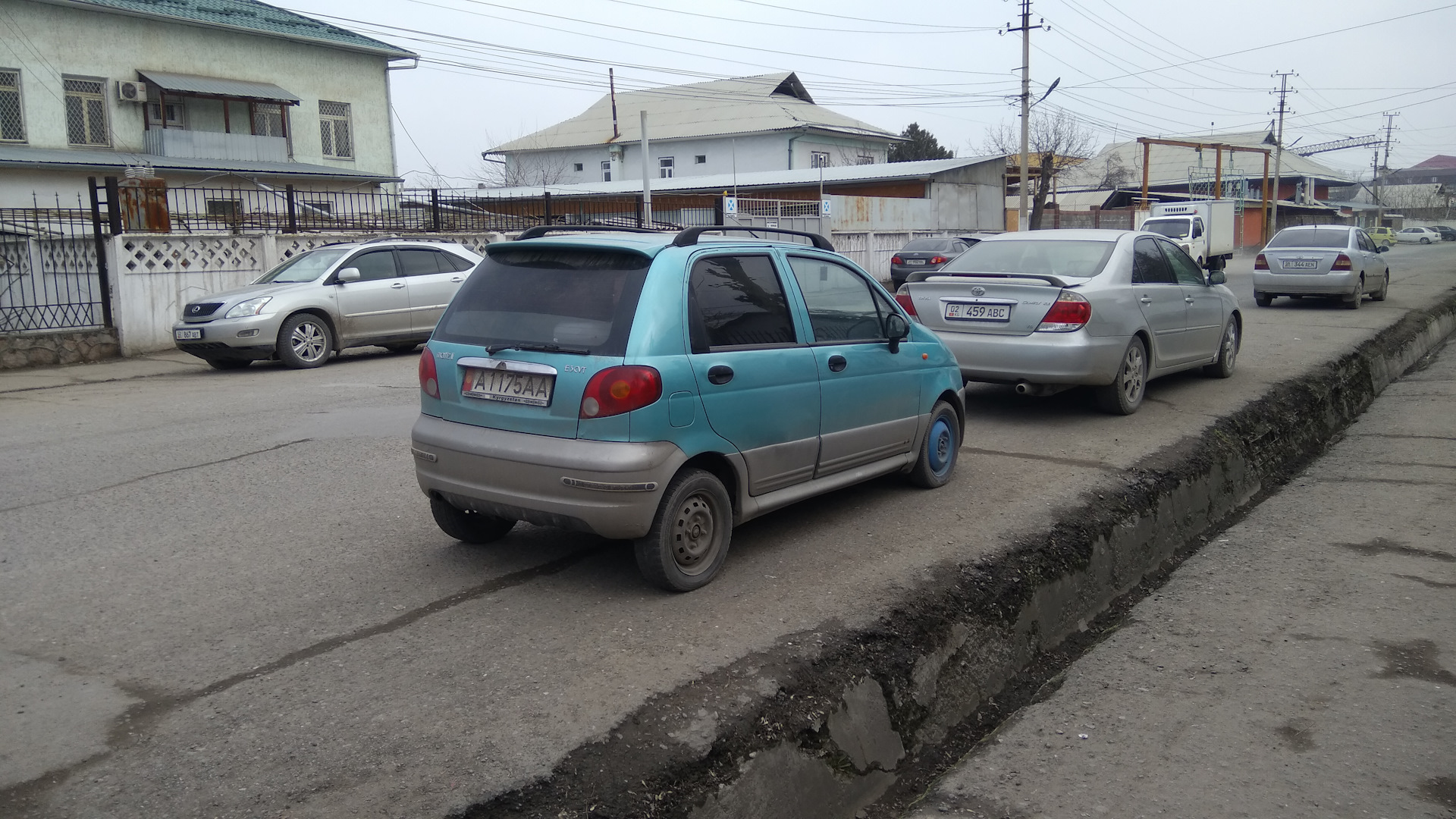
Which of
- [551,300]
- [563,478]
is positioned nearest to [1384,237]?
[551,300]

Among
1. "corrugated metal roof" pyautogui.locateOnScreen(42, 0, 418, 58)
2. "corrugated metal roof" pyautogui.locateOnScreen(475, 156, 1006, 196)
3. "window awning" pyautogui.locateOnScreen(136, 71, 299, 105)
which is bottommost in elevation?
"corrugated metal roof" pyautogui.locateOnScreen(475, 156, 1006, 196)

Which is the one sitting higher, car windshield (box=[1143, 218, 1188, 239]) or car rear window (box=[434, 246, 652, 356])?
car windshield (box=[1143, 218, 1188, 239])

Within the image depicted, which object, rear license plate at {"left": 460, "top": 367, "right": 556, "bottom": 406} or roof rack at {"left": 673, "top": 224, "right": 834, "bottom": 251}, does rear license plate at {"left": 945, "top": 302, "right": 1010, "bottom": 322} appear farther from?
rear license plate at {"left": 460, "top": 367, "right": 556, "bottom": 406}

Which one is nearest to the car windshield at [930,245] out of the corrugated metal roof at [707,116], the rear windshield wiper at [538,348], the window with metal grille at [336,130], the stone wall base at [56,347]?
the stone wall base at [56,347]

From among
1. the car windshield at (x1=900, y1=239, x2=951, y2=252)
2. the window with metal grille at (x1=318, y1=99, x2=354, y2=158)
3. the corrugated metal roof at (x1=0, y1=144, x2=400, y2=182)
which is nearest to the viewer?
the car windshield at (x1=900, y1=239, x2=951, y2=252)

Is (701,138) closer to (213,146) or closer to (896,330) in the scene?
(213,146)

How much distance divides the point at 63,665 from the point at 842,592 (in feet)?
10.3

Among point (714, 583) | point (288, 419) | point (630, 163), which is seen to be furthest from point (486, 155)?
point (714, 583)

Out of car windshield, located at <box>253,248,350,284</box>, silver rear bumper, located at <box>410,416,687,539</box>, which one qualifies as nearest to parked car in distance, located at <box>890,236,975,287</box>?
car windshield, located at <box>253,248,350,284</box>

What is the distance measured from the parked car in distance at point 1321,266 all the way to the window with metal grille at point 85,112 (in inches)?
1119

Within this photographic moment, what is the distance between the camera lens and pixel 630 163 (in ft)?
190

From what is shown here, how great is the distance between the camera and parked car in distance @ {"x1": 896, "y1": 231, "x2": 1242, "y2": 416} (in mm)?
8266

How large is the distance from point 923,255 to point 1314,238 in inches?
316

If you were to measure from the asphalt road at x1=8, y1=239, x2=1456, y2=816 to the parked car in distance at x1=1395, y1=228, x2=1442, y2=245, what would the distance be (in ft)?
251
